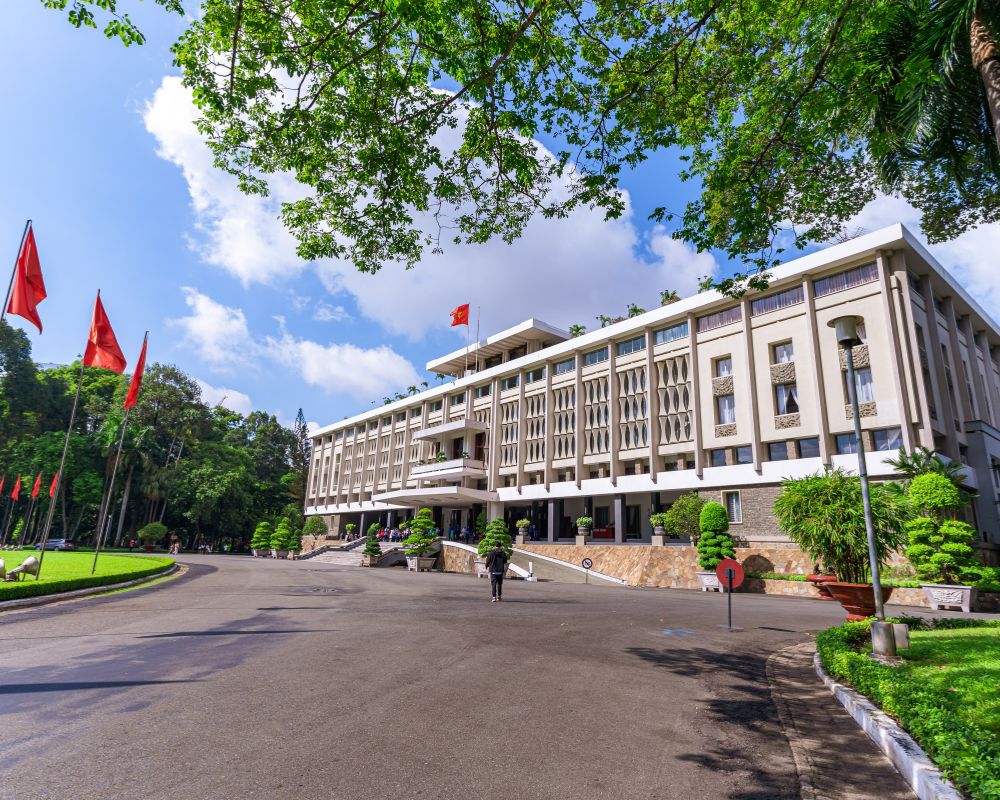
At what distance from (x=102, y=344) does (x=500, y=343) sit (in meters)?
36.4

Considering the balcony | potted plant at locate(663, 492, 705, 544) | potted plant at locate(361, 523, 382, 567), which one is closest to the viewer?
potted plant at locate(663, 492, 705, 544)

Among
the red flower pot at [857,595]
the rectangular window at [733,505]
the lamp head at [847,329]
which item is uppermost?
the lamp head at [847,329]

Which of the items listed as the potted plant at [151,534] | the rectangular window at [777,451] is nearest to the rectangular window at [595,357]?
the rectangular window at [777,451]

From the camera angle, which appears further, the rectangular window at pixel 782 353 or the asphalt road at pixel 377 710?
the rectangular window at pixel 782 353

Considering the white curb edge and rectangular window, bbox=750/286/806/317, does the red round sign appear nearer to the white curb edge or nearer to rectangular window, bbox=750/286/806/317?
the white curb edge

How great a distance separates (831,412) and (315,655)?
1061 inches

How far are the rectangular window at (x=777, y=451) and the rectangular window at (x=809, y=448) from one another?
726 millimetres

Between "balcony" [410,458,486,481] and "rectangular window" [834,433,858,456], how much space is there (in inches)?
1090

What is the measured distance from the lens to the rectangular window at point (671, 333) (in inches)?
1332

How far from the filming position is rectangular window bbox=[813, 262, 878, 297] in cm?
2611

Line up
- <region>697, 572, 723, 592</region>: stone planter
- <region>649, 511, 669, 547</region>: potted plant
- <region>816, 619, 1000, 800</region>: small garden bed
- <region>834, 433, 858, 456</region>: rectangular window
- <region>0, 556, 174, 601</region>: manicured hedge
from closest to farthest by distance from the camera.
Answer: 1. <region>816, 619, 1000, 800</region>: small garden bed
2. <region>0, 556, 174, 601</region>: manicured hedge
3. <region>697, 572, 723, 592</region>: stone planter
4. <region>834, 433, 858, 456</region>: rectangular window
5. <region>649, 511, 669, 547</region>: potted plant

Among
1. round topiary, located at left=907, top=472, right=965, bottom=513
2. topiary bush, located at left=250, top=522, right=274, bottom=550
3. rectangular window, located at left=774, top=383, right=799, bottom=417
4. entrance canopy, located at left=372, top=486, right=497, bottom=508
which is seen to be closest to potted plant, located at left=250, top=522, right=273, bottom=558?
topiary bush, located at left=250, top=522, right=274, bottom=550

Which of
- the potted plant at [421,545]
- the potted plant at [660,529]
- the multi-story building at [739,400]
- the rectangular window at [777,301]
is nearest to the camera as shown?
the multi-story building at [739,400]

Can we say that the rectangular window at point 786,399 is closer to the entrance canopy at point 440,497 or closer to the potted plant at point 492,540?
the potted plant at point 492,540
